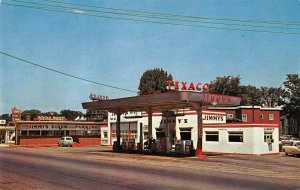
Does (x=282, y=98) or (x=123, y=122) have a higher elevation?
(x=282, y=98)

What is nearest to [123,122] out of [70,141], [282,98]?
[70,141]

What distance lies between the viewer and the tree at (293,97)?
85294 mm

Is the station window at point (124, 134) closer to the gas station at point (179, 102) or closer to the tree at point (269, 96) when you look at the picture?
the gas station at point (179, 102)

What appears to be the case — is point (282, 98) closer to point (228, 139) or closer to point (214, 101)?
point (228, 139)

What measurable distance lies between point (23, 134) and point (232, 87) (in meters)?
51.3

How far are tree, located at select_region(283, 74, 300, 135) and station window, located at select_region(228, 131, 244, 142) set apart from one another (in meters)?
49.5

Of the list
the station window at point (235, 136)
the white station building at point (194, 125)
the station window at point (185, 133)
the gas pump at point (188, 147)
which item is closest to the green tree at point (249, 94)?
the white station building at point (194, 125)

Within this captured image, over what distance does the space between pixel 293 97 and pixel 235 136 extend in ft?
171

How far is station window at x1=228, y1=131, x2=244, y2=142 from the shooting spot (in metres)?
40.0

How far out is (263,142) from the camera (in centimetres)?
3959

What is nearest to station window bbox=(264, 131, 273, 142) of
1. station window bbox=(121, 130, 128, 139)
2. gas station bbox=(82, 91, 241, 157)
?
gas station bbox=(82, 91, 241, 157)

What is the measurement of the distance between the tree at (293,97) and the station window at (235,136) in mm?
49548

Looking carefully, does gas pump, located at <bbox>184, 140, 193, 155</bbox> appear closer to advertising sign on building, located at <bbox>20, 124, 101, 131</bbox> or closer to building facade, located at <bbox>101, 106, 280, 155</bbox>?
building facade, located at <bbox>101, 106, 280, 155</bbox>

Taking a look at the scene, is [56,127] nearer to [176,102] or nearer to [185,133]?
[185,133]
